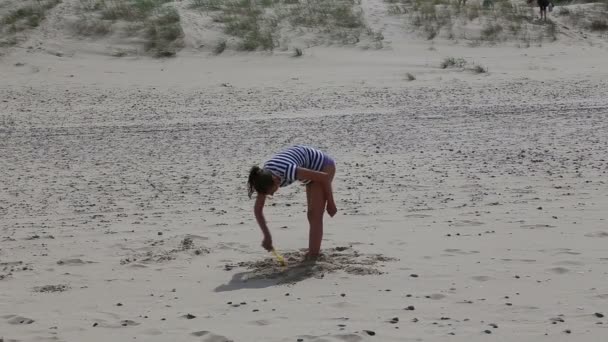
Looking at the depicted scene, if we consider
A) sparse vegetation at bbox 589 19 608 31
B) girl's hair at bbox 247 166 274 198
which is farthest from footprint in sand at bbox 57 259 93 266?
sparse vegetation at bbox 589 19 608 31

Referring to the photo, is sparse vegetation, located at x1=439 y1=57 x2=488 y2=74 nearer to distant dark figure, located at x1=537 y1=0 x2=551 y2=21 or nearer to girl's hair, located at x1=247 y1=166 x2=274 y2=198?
distant dark figure, located at x1=537 y1=0 x2=551 y2=21

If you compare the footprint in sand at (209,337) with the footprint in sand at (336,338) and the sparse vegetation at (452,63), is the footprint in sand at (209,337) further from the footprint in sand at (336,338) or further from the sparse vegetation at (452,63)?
the sparse vegetation at (452,63)

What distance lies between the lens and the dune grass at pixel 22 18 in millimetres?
19364

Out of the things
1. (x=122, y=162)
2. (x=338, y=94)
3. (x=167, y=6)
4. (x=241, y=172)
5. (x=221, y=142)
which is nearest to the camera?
(x=241, y=172)

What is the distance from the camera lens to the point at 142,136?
12.2m

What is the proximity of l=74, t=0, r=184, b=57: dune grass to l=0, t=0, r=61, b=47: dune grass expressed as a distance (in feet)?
2.52

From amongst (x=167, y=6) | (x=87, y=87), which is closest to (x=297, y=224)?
(x=87, y=87)

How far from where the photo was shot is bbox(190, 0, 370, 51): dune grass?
1980 cm

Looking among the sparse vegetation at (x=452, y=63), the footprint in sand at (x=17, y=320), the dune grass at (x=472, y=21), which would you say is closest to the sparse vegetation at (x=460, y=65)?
the sparse vegetation at (x=452, y=63)

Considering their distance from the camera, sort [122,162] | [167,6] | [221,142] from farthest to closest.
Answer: [167,6] < [221,142] < [122,162]

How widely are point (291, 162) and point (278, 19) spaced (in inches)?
577

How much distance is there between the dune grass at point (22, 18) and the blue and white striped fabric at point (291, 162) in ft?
44.8

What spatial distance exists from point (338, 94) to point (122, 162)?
17.5 feet

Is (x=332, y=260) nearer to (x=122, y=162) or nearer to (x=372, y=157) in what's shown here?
(x=372, y=157)
